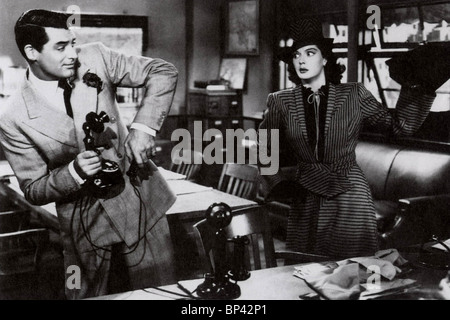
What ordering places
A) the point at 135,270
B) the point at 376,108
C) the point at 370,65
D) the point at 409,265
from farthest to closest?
the point at 370,65, the point at 376,108, the point at 135,270, the point at 409,265

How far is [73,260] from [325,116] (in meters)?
1.19

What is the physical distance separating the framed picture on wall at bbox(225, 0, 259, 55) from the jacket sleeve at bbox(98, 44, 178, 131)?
4.93 metres

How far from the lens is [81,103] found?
2.10 m

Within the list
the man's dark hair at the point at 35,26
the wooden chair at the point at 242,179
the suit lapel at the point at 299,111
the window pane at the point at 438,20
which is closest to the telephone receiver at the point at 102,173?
the man's dark hair at the point at 35,26

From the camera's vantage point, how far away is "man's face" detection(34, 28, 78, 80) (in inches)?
78.0

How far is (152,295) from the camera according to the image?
1.76 meters

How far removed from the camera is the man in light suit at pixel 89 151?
200 centimetres

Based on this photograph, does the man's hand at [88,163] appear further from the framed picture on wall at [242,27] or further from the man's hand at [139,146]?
the framed picture on wall at [242,27]

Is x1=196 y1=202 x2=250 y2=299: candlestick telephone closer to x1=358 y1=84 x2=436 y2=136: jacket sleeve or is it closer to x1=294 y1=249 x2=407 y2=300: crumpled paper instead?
x1=294 y1=249 x2=407 y2=300: crumpled paper

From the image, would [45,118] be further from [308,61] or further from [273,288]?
[308,61]

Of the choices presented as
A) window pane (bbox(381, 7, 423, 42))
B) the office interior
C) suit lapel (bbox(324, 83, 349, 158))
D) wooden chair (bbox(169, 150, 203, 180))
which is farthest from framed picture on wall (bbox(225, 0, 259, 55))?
suit lapel (bbox(324, 83, 349, 158))

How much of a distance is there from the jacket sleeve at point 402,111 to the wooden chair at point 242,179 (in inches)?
47.7

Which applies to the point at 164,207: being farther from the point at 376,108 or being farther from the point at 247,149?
the point at 247,149
